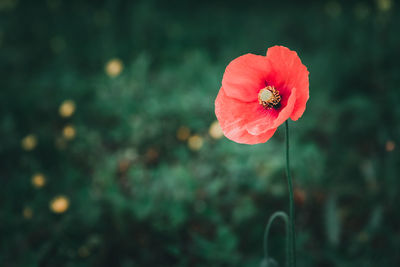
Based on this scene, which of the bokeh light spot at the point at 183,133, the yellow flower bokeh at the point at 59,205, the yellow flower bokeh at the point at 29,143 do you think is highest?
the bokeh light spot at the point at 183,133

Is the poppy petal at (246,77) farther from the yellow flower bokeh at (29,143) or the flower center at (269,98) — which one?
the yellow flower bokeh at (29,143)

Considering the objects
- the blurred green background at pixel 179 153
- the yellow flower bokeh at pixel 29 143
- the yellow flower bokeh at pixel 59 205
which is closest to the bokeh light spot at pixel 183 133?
the blurred green background at pixel 179 153

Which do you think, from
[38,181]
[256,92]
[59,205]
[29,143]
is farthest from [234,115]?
[29,143]

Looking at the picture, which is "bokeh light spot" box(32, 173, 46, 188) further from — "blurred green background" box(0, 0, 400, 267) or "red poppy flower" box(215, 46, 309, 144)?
"red poppy flower" box(215, 46, 309, 144)

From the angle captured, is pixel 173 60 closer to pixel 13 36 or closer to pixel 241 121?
pixel 13 36

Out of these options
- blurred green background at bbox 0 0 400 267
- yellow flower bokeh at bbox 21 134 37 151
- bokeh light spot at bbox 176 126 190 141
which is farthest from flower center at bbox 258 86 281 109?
yellow flower bokeh at bbox 21 134 37 151

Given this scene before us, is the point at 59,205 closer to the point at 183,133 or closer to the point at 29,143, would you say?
the point at 29,143

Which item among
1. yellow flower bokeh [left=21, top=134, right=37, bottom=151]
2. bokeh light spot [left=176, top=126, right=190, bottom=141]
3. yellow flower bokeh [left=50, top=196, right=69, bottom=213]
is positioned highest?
bokeh light spot [left=176, top=126, right=190, bottom=141]
